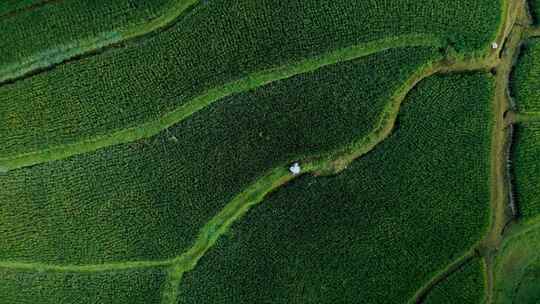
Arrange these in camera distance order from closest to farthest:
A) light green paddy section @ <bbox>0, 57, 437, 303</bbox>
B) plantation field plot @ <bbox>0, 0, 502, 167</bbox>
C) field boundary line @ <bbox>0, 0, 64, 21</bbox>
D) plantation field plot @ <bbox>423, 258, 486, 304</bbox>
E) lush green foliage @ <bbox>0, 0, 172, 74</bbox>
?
light green paddy section @ <bbox>0, 57, 437, 303</bbox>, plantation field plot @ <bbox>0, 0, 502, 167</bbox>, lush green foliage @ <bbox>0, 0, 172, 74</bbox>, plantation field plot @ <bbox>423, 258, 486, 304</bbox>, field boundary line @ <bbox>0, 0, 64, 21</bbox>

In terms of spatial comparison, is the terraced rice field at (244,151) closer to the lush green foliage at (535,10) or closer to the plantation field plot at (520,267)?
the plantation field plot at (520,267)

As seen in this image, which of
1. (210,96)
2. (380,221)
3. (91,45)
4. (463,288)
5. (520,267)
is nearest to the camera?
(210,96)

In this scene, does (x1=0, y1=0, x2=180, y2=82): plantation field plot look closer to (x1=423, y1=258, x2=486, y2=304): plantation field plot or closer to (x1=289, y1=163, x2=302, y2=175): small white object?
(x1=289, y1=163, x2=302, y2=175): small white object

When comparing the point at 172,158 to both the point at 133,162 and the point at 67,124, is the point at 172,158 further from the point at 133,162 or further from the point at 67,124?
the point at 67,124

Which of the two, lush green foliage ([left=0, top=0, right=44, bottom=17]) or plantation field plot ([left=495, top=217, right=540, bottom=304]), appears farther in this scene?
plantation field plot ([left=495, top=217, right=540, bottom=304])

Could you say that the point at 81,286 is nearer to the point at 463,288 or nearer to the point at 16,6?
the point at 16,6

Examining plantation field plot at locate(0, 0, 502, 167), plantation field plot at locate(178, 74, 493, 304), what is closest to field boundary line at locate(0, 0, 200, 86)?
plantation field plot at locate(0, 0, 502, 167)

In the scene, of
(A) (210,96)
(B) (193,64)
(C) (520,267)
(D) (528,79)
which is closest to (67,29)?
(B) (193,64)

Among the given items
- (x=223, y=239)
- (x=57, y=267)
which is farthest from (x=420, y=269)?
(x=57, y=267)
